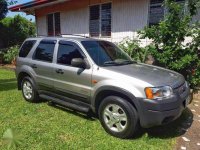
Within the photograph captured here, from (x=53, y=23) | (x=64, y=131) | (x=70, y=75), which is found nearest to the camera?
(x=64, y=131)

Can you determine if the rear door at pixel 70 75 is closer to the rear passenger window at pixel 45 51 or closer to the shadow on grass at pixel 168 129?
the rear passenger window at pixel 45 51

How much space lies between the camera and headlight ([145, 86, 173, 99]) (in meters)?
3.94

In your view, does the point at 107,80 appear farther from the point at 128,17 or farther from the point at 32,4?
the point at 32,4

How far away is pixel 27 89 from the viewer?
6.65m

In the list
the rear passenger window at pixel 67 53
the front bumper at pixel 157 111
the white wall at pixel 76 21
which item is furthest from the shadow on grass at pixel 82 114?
the white wall at pixel 76 21

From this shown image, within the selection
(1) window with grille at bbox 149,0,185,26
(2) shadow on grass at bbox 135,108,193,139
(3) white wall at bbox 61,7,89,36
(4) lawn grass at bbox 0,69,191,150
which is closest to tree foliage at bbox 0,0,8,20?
(3) white wall at bbox 61,7,89,36

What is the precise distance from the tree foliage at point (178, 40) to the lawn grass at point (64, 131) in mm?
1908

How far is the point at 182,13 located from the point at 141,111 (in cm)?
471

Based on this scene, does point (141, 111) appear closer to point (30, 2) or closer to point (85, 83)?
point (85, 83)

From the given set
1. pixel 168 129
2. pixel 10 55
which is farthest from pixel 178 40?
pixel 10 55

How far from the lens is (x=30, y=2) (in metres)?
14.6

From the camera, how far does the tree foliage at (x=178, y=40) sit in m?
7.19

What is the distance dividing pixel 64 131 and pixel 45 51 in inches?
89.0

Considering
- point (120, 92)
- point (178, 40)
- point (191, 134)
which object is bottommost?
point (191, 134)
